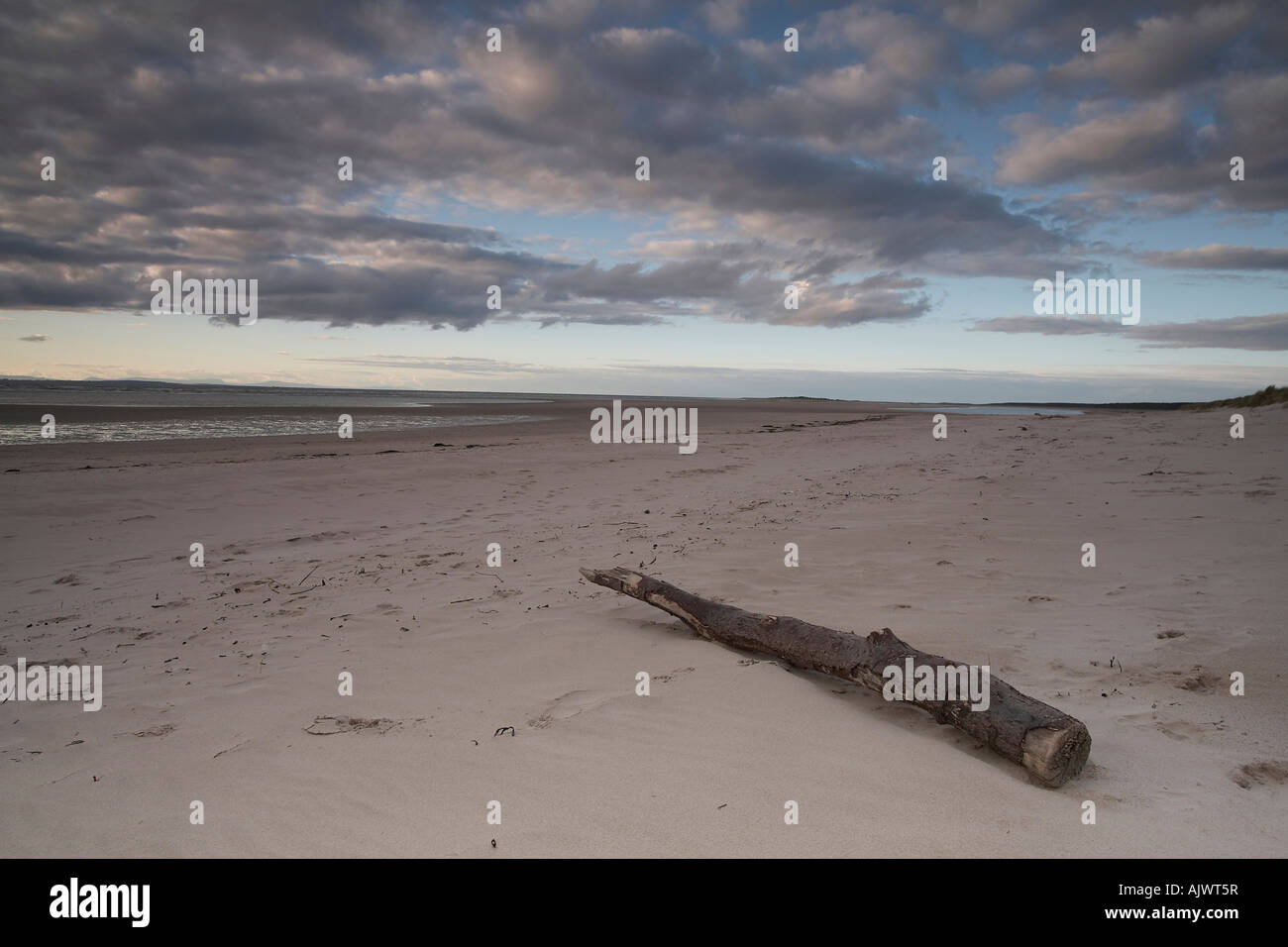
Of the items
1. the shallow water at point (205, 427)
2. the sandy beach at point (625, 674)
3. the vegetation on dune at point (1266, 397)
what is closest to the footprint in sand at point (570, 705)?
the sandy beach at point (625, 674)

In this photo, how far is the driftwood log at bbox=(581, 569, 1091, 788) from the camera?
332cm

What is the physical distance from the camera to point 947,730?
3.91 metres

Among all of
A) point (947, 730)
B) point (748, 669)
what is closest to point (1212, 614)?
point (947, 730)

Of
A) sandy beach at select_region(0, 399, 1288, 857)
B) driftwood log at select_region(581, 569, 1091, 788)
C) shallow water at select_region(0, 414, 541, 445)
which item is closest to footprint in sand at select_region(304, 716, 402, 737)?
sandy beach at select_region(0, 399, 1288, 857)

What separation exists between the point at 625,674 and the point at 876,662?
5.23 feet

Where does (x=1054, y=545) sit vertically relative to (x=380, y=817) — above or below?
above

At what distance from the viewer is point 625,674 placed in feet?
15.6

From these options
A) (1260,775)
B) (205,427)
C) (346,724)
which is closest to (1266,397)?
(1260,775)

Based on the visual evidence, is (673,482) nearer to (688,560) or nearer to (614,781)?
(688,560)

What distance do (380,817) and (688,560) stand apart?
5.04 m

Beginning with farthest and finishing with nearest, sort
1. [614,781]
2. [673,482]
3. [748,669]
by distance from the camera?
[673,482] → [748,669] → [614,781]

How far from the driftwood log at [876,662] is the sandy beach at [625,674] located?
0.40ft

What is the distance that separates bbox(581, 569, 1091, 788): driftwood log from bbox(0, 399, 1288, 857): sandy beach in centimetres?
12

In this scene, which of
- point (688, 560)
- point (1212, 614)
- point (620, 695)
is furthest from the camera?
point (688, 560)
